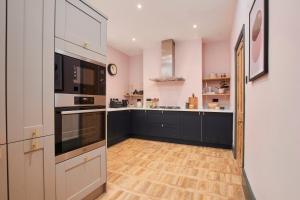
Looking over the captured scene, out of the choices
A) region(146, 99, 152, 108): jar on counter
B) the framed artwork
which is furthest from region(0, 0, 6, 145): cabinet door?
region(146, 99, 152, 108): jar on counter

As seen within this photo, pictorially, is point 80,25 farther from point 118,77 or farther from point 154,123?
point 118,77

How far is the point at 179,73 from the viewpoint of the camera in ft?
15.9

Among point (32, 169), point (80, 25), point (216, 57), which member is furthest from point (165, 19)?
point (32, 169)

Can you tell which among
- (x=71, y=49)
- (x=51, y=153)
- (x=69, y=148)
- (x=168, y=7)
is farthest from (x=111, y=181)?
(x=168, y=7)

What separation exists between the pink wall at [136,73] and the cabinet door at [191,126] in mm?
2218

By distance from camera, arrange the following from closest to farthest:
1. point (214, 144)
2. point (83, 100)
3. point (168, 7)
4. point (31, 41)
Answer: point (31, 41)
point (83, 100)
point (168, 7)
point (214, 144)

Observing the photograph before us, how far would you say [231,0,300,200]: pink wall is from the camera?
0.82 meters

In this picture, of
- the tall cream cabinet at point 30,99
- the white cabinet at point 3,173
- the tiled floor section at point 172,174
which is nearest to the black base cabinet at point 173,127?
the tiled floor section at point 172,174

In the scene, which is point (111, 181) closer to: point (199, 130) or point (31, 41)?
point (31, 41)

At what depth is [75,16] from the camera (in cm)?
159

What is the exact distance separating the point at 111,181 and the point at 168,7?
302 cm

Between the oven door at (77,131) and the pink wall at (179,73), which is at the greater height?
the pink wall at (179,73)

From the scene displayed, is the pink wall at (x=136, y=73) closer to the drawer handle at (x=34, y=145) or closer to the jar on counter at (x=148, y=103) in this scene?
the jar on counter at (x=148, y=103)

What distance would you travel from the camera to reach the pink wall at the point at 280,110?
816 mm
